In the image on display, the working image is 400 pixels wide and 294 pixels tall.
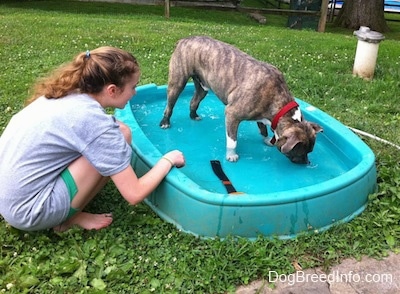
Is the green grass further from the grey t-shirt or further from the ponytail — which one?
the ponytail

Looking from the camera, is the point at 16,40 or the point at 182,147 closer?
the point at 182,147

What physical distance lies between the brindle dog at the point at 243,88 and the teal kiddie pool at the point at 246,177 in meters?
0.31

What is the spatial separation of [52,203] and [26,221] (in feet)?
0.83

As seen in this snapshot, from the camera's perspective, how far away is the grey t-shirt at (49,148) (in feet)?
10.5

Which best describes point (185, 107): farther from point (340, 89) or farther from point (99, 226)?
point (99, 226)

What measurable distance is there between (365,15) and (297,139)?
53.0ft

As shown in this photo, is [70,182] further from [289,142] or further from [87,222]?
[289,142]

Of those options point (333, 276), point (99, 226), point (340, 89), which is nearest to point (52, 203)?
point (99, 226)

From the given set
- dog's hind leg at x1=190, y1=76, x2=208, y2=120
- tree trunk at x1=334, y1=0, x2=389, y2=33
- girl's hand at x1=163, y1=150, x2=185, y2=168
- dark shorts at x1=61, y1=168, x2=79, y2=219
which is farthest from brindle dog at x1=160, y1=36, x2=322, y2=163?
tree trunk at x1=334, y1=0, x2=389, y2=33

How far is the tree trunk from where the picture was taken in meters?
18.2

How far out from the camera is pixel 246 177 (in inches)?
187

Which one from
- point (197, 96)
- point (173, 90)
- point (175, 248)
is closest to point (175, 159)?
point (175, 248)

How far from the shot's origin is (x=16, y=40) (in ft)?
32.3

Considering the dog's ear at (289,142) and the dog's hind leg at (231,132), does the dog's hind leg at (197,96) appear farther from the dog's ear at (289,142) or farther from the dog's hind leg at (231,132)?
the dog's ear at (289,142)
